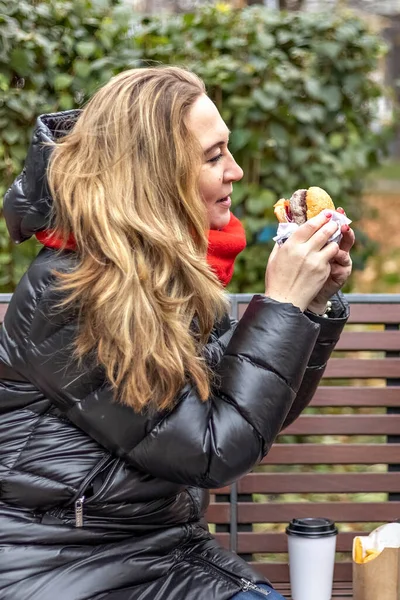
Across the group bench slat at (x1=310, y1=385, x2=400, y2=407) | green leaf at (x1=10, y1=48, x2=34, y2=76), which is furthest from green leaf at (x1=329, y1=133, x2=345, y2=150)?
bench slat at (x1=310, y1=385, x2=400, y2=407)

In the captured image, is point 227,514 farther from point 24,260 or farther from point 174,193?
point 24,260

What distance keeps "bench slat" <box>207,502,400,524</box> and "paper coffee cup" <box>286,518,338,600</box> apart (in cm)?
20

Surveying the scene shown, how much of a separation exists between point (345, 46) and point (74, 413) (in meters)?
3.20

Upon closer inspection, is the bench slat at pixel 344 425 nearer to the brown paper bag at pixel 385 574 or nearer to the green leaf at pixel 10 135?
the brown paper bag at pixel 385 574

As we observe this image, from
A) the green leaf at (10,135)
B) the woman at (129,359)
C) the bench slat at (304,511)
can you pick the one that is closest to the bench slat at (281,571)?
the bench slat at (304,511)

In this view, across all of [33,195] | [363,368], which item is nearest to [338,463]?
[363,368]

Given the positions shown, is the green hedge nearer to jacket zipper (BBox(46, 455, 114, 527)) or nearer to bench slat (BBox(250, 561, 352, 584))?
bench slat (BBox(250, 561, 352, 584))

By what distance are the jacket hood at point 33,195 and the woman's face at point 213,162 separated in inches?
12.7

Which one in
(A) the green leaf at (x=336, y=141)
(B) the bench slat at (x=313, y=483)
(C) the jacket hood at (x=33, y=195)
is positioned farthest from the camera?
(A) the green leaf at (x=336, y=141)

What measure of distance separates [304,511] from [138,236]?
1.33 meters

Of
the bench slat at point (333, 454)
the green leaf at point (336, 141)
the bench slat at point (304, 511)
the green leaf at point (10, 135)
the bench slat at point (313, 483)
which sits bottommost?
the bench slat at point (304, 511)

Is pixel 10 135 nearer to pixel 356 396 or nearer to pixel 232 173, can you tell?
pixel 356 396

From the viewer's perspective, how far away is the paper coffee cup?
8.91 ft

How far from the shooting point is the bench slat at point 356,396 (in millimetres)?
2992
